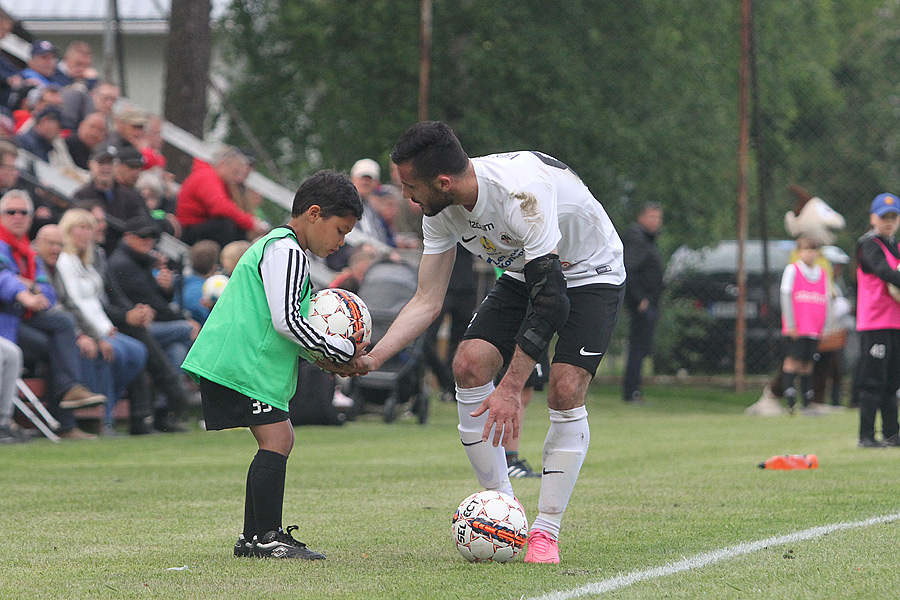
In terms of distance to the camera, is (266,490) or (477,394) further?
(477,394)

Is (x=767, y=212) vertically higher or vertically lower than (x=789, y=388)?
higher

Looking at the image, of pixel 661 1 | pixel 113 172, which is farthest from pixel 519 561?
pixel 661 1

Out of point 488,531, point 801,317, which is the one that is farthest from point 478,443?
point 801,317

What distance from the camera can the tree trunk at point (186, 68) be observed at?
17656mm

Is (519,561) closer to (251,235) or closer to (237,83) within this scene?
(251,235)

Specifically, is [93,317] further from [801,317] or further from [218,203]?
[801,317]

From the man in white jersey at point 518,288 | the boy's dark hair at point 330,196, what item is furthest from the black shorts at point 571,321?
the boy's dark hair at point 330,196

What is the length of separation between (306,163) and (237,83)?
2436 mm

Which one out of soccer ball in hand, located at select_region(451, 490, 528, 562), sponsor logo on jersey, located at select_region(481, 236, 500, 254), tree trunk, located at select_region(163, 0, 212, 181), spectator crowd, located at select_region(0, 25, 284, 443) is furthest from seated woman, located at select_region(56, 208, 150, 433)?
soccer ball in hand, located at select_region(451, 490, 528, 562)

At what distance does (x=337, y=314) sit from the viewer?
5.67 metres

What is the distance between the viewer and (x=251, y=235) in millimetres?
14188

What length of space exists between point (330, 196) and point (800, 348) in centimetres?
1134

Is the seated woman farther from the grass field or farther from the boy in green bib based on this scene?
the boy in green bib

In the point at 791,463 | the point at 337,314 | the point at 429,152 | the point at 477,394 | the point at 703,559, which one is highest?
the point at 429,152
